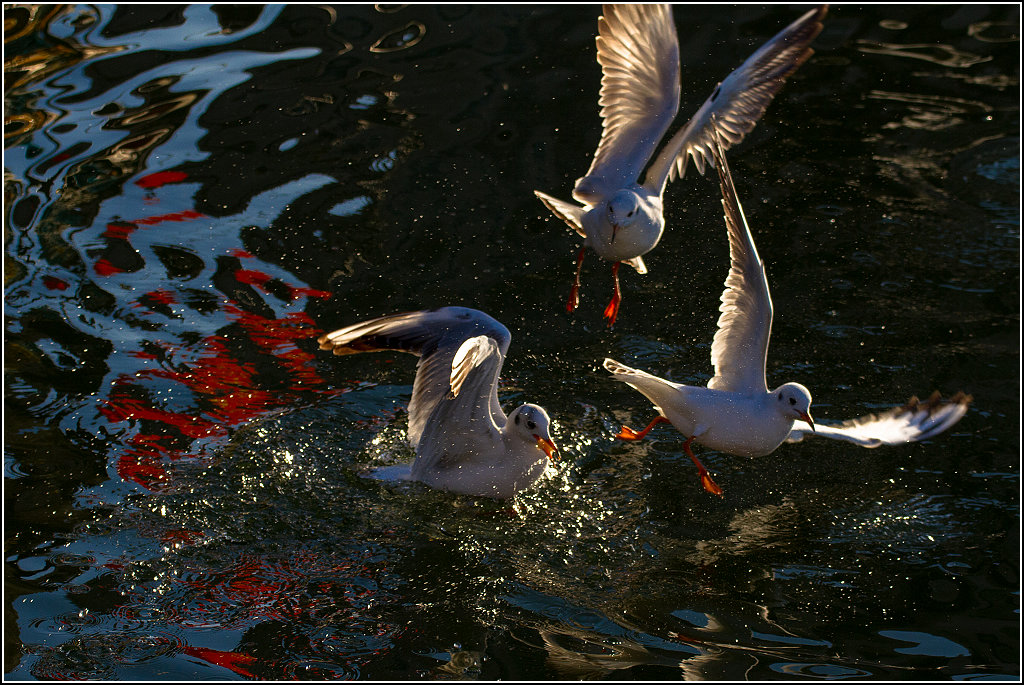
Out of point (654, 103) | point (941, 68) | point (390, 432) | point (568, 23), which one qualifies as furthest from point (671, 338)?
point (941, 68)

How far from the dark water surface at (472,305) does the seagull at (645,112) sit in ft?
3.19

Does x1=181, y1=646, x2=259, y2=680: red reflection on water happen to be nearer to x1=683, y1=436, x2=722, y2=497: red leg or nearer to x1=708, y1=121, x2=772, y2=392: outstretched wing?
x1=683, y1=436, x2=722, y2=497: red leg

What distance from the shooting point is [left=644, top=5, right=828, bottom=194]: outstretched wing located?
5.20 m

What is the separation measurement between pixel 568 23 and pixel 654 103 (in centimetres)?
396

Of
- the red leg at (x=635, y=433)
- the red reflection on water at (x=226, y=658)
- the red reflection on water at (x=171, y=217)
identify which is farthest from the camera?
the red reflection on water at (x=171, y=217)

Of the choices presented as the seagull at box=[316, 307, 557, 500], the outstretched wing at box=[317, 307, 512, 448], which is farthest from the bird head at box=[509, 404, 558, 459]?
the outstretched wing at box=[317, 307, 512, 448]

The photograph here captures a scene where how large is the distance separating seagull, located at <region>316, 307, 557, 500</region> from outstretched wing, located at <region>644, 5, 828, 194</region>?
1.50 m

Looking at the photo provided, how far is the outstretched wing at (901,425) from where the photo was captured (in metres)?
4.71

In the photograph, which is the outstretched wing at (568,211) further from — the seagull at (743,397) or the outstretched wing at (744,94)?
the seagull at (743,397)

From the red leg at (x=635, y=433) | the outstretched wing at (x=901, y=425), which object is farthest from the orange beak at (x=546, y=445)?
the outstretched wing at (x=901, y=425)

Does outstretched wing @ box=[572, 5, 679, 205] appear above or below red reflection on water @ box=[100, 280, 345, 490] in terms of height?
above

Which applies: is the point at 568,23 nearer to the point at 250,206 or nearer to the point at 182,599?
the point at 250,206

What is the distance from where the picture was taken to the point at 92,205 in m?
7.12

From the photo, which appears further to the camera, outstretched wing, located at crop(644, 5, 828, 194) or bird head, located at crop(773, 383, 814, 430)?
outstretched wing, located at crop(644, 5, 828, 194)
